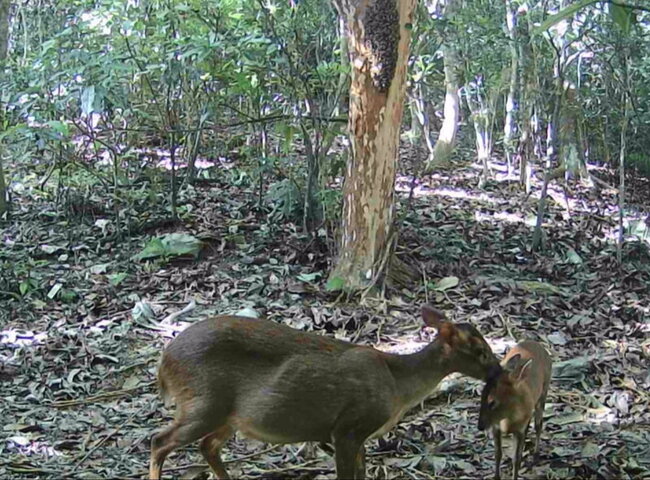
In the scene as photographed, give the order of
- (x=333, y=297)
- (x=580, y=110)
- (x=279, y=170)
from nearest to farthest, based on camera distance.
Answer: (x=333, y=297) → (x=279, y=170) → (x=580, y=110)

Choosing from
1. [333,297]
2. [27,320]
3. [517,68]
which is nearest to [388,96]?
[333,297]

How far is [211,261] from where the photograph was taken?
8.41m

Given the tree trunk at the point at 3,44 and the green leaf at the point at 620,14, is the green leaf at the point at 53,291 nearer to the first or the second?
the tree trunk at the point at 3,44

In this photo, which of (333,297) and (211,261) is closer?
(333,297)

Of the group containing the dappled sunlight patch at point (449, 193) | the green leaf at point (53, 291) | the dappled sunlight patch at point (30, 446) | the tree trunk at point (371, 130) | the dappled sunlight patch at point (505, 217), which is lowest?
the dappled sunlight patch at point (30, 446)

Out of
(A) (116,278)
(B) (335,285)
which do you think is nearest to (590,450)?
(B) (335,285)

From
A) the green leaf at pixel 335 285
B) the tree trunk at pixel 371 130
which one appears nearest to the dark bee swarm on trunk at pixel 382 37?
the tree trunk at pixel 371 130

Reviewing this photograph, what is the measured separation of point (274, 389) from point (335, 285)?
12.5 ft

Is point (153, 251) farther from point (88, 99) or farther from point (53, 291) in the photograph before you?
point (88, 99)

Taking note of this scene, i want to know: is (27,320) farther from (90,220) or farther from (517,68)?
(517,68)

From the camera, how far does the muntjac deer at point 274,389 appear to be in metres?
3.83

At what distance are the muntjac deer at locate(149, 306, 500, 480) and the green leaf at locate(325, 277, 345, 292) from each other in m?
3.60

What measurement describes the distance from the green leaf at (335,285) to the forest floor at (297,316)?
0.19 ft

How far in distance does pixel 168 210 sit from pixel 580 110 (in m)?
6.77
